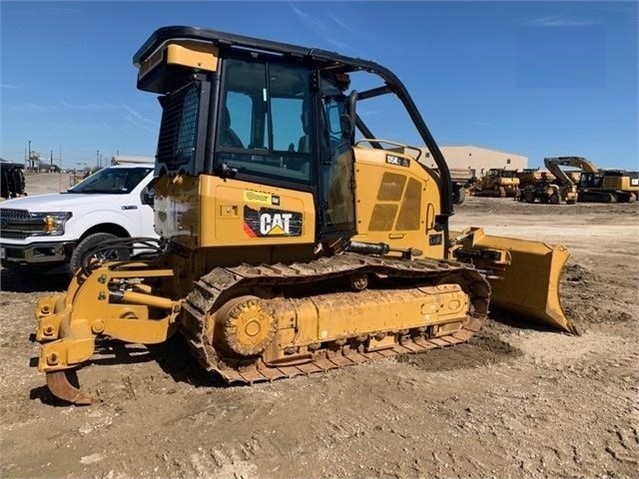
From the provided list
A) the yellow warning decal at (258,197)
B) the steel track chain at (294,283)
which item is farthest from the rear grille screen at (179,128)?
the steel track chain at (294,283)

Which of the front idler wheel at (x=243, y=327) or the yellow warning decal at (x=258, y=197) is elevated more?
the yellow warning decal at (x=258, y=197)

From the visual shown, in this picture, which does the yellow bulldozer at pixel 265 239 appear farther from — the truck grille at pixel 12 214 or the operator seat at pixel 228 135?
the truck grille at pixel 12 214

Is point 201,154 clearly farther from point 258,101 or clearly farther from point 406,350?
point 406,350

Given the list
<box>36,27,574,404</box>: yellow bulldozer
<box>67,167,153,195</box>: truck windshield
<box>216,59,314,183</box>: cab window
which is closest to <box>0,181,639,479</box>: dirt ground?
<box>36,27,574,404</box>: yellow bulldozer

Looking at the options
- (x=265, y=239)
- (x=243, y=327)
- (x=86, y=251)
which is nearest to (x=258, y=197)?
(x=265, y=239)

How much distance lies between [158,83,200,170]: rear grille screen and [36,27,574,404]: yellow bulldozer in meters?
0.02

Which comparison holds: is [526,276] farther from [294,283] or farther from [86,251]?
[86,251]

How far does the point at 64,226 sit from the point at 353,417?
5.98 metres

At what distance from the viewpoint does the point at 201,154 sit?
4641 millimetres

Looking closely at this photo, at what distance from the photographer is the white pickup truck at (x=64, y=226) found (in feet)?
26.8

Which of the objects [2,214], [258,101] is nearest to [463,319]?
[258,101]

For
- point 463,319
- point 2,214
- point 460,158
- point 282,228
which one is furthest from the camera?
point 460,158

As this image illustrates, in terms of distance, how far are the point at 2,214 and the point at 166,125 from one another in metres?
4.50

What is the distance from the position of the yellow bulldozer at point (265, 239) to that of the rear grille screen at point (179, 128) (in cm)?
2
